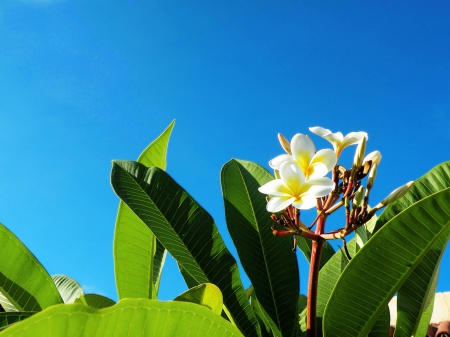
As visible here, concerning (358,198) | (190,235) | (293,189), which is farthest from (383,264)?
(190,235)

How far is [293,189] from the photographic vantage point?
110 cm

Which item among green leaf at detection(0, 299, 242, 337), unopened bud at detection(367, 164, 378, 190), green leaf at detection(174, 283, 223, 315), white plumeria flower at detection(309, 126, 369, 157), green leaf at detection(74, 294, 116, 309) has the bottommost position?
green leaf at detection(0, 299, 242, 337)

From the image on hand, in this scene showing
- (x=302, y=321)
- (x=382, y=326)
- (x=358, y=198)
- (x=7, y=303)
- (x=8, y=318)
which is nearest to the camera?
(x=8, y=318)

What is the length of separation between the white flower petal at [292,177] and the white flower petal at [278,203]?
29mm

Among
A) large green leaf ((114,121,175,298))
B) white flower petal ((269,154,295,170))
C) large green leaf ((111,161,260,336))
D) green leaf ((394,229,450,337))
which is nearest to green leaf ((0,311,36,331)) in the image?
large green leaf ((111,161,260,336))

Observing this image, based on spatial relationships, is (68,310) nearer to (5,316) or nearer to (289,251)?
(5,316)

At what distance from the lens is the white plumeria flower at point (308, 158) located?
112 centimetres

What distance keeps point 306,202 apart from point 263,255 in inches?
13.8

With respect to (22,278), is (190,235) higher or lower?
higher

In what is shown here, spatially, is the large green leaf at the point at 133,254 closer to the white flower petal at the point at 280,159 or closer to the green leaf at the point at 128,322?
the white flower petal at the point at 280,159

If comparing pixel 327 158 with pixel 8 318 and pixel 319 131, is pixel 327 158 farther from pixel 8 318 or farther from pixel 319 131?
pixel 8 318

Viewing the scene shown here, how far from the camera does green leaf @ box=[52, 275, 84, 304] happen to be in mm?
1719

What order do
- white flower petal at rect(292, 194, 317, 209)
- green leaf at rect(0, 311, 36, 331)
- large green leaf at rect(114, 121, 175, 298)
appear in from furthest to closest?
large green leaf at rect(114, 121, 175, 298)
white flower petal at rect(292, 194, 317, 209)
green leaf at rect(0, 311, 36, 331)

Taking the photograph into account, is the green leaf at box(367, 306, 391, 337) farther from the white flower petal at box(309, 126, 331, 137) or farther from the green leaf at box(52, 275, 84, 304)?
the green leaf at box(52, 275, 84, 304)
